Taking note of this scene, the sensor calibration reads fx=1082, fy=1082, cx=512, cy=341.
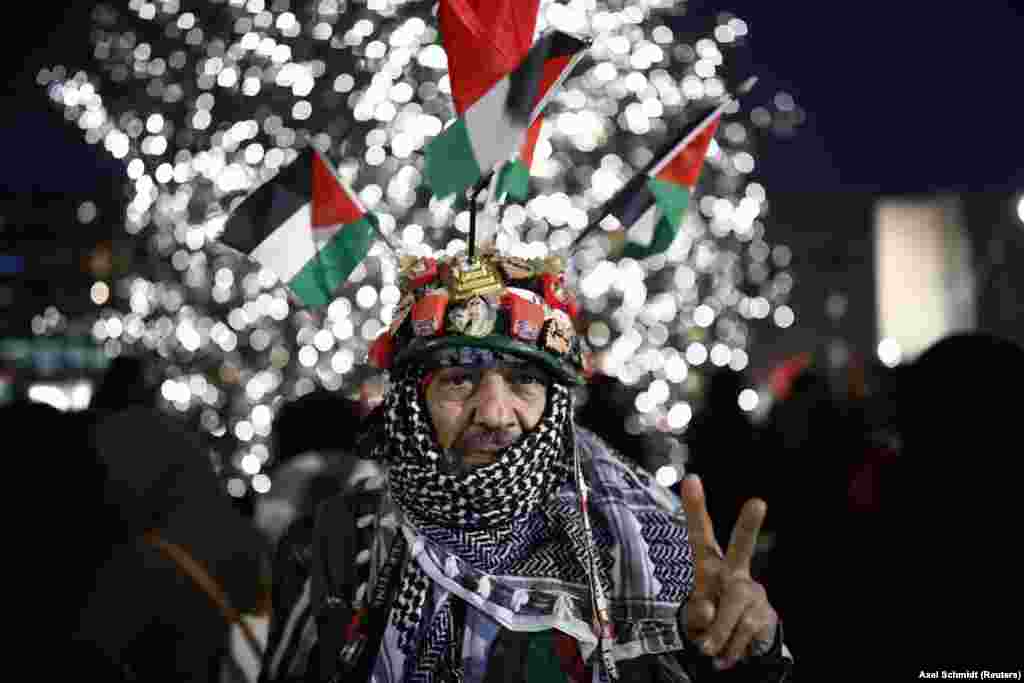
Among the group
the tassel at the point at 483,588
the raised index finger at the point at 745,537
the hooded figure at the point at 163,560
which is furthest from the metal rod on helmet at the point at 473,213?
the hooded figure at the point at 163,560

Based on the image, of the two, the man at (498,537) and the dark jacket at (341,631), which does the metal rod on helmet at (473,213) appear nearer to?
the man at (498,537)

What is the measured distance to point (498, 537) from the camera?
249 cm

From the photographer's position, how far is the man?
2.35 meters

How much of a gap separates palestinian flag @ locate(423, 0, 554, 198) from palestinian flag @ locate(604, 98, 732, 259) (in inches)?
19.5

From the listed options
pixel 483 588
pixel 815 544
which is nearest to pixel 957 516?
pixel 815 544

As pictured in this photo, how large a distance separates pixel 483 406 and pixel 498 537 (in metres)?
0.32

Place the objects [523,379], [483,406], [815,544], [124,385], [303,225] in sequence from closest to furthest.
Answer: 1. [483,406]
2. [523,379]
3. [303,225]
4. [815,544]
5. [124,385]

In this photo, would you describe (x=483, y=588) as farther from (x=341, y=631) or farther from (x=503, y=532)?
(x=341, y=631)

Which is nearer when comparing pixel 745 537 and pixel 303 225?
pixel 745 537

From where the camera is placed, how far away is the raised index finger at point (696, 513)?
7.55 feet

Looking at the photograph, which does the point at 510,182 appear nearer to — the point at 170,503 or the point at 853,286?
the point at 170,503

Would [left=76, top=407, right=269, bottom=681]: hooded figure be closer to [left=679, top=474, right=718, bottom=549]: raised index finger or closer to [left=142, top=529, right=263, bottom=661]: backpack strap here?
[left=142, top=529, right=263, bottom=661]: backpack strap

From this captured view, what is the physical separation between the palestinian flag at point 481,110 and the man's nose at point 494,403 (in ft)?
1.48

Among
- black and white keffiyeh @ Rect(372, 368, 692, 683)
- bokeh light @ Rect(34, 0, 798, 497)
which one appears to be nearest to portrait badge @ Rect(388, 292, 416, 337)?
black and white keffiyeh @ Rect(372, 368, 692, 683)
